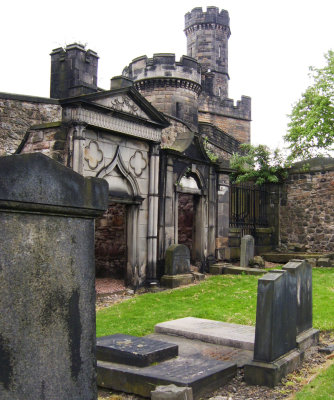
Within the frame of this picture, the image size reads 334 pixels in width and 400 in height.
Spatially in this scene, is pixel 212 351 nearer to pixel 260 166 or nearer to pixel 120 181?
pixel 120 181

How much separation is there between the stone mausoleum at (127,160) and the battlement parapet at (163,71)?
1281 cm

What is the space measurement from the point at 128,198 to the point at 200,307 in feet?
10.7

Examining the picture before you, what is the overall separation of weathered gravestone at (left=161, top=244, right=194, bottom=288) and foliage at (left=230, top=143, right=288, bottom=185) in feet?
22.3

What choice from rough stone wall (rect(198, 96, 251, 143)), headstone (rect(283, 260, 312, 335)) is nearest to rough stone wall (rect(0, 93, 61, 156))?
headstone (rect(283, 260, 312, 335))

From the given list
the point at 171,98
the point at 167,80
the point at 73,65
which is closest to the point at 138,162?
the point at 73,65

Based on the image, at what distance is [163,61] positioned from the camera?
26.4 m

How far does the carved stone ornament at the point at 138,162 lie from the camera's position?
1123cm

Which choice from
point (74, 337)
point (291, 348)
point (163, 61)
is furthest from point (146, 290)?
point (163, 61)

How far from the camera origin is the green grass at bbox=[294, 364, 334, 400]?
441 cm

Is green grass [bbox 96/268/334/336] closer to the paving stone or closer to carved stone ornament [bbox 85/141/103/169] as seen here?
the paving stone

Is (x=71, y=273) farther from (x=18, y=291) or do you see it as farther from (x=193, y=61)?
(x=193, y=61)

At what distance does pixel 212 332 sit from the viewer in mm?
6320

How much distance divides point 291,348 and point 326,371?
1.55ft

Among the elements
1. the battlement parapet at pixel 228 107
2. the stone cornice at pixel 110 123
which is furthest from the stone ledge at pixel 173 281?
the battlement parapet at pixel 228 107
